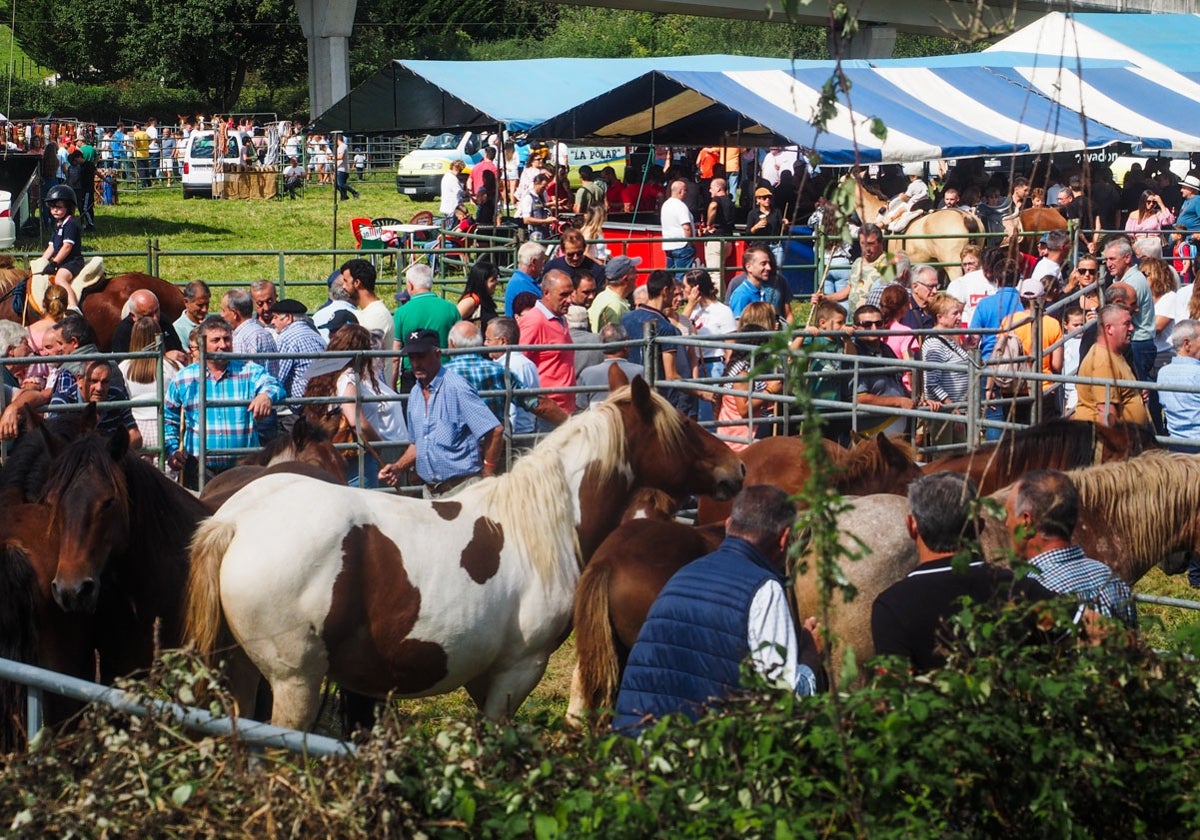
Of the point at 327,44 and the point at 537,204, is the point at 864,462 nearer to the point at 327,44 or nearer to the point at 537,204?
the point at 537,204

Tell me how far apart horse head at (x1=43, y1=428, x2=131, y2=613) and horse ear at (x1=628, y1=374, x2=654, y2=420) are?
6.91 ft

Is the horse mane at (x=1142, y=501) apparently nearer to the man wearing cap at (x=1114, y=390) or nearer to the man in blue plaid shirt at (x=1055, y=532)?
the man in blue plaid shirt at (x=1055, y=532)

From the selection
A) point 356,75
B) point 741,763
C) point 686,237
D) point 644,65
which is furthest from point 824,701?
A: point 356,75

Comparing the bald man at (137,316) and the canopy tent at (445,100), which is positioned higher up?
the canopy tent at (445,100)

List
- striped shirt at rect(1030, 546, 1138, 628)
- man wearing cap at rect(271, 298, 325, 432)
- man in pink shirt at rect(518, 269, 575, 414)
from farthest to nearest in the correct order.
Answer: man in pink shirt at rect(518, 269, 575, 414), man wearing cap at rect(271, 298, 325, 432), striped shirt at rect(1030, 546, 1138, 628)

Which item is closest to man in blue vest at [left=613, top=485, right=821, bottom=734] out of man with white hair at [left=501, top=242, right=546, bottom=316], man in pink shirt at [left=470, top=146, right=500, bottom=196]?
man with white hair at [left=501, top=242, right=546, bottom=316]

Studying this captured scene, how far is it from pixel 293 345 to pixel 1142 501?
19.2ft

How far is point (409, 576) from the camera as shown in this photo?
5.22 meters

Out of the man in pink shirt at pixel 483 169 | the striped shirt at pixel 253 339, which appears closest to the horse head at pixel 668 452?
the striped shirt at pixel 253 339

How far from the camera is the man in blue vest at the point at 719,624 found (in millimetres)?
4137

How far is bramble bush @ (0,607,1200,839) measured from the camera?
2666mm

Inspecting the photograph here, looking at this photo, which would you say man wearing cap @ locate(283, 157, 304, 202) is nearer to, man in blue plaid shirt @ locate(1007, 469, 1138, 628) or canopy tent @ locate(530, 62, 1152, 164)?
canopy tent @ locate(530, 62, 1152, 164)

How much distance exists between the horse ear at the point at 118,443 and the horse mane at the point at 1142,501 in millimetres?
3731

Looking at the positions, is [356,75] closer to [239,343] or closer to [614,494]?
[239,343]
